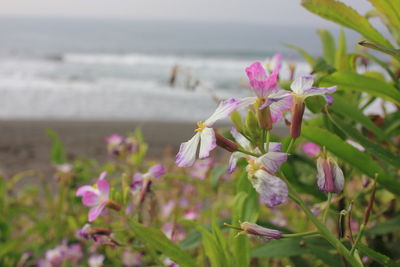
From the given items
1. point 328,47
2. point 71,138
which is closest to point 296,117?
point 328,47

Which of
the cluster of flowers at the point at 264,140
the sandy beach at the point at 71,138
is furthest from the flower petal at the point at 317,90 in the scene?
the sandy beach at the point at 71,138

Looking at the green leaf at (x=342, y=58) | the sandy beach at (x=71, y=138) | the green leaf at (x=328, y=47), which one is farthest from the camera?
the sandy beach at (x=71, y=138)

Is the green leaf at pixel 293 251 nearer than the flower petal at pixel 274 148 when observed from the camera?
No

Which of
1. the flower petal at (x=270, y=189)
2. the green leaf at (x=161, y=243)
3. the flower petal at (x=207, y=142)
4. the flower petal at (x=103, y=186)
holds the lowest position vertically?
the flower petal at (x=103, y=186)

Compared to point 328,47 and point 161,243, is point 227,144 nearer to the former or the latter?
point 161,243

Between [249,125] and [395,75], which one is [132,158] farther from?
[249,125]

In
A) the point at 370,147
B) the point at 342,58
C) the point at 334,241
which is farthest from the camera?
the point at 342,58

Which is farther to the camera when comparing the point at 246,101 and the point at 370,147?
the point at 370,147

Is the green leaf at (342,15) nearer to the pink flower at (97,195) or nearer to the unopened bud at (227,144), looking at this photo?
the unopened bud at (227,144)
